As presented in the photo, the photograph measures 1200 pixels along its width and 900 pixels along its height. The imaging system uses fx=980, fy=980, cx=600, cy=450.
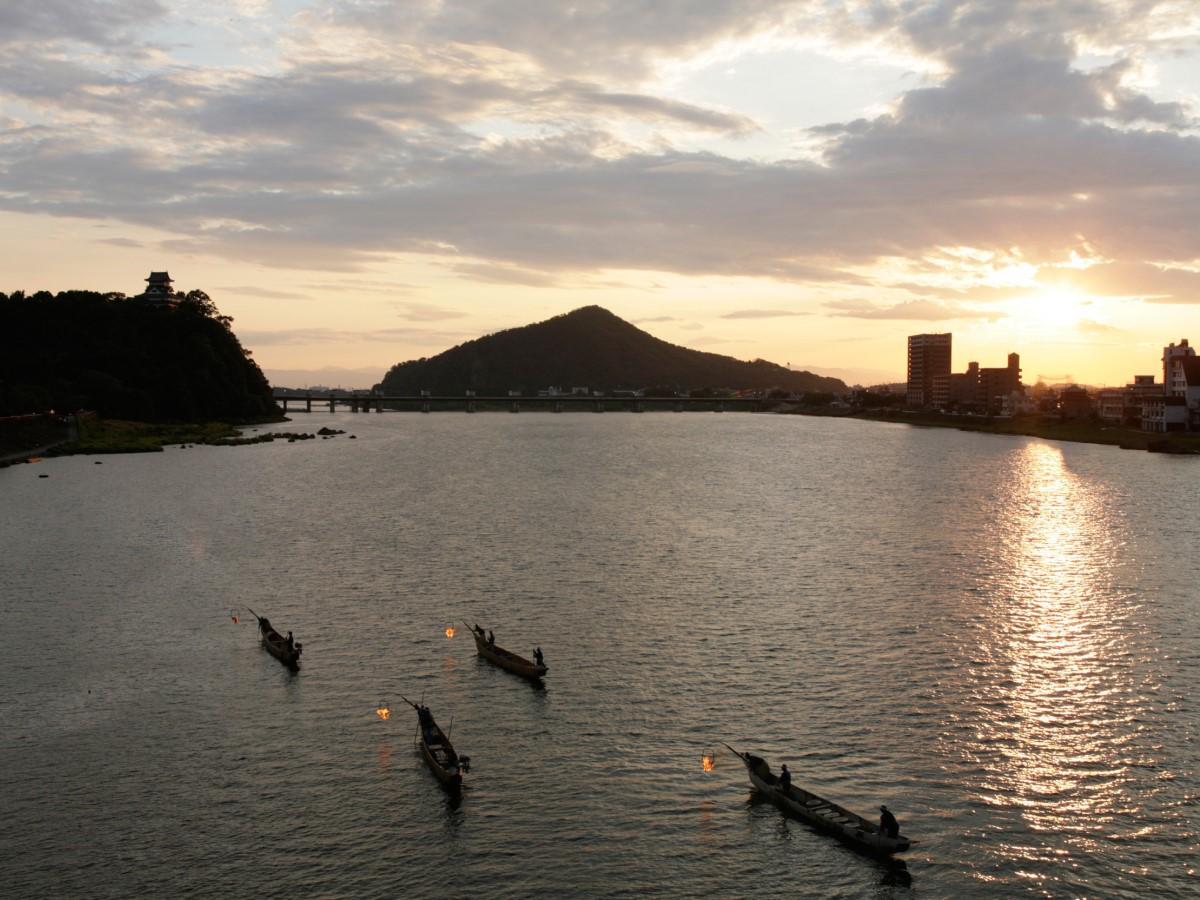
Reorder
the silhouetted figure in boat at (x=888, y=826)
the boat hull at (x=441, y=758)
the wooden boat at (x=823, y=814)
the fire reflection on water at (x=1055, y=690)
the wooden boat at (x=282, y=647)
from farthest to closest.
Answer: the wooden boat at (x=282, y=647) → the boat hull at (x=441, y=758) → the fire reflection on water at (x=1055, y=690) → the wooden boat at (x=823, y=814) → the silhouetted figure in boat at (x=888, y=826)

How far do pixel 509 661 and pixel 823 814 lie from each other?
2120cm

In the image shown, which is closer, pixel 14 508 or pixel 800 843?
pixel 800 843

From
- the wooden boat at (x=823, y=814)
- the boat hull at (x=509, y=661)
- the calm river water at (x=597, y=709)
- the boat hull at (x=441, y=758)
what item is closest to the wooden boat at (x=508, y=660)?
the boat hull at (x=509, y=661)

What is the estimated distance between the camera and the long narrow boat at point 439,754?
39062mm

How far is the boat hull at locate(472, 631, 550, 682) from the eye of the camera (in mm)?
51344

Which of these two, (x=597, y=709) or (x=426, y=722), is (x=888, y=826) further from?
(x=426, y=722)

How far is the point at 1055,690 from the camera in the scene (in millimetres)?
51562

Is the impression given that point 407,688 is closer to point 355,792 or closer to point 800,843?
point 355,792

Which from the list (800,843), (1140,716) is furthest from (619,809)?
(1140,716)

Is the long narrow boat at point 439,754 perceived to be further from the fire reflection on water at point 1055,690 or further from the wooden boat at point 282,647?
the fire reflection on water at point 1055,690

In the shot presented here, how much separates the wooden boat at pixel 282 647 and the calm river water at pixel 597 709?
91cm

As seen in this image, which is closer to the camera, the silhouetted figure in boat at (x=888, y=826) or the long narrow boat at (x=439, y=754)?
the silhouetted figure in boat at (x=888, y=826)

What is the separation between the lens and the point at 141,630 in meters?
61.8

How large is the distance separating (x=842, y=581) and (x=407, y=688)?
38898mm
